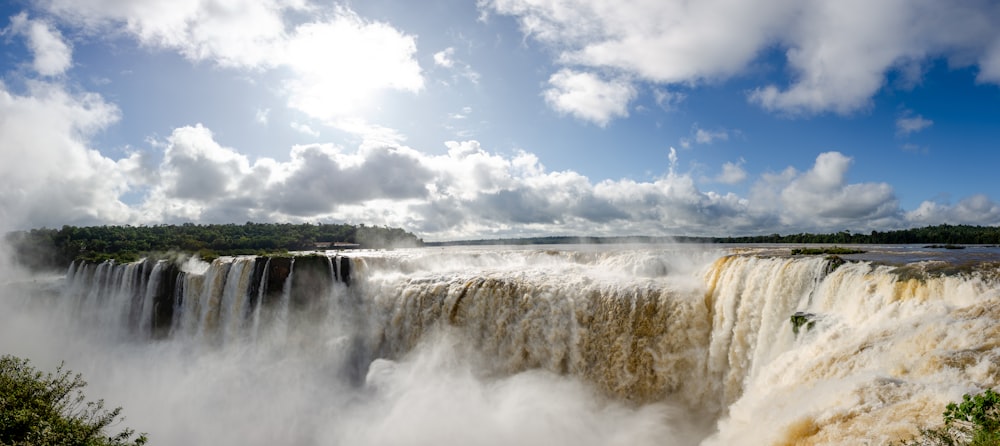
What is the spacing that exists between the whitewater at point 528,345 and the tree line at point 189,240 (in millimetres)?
9578

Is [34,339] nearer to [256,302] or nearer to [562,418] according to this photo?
[256,302]

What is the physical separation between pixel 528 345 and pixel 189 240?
55.3 metres

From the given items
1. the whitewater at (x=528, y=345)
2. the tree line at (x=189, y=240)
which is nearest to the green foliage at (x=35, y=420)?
the whitewater at (x=528, y=345)

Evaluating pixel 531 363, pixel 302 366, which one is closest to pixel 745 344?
pixel 531 363

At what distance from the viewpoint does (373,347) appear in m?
21.9

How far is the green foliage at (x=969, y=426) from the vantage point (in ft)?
17.7

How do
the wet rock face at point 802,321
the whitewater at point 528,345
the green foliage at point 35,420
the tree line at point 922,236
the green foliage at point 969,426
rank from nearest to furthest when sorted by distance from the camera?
the green foliage at point 969,426
the whitewater at point 528,345
the green foliage at point 35,420
the wet rock face at point 802,321
the tree line at point 922,236

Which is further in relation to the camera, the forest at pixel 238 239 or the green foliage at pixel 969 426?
the forest at pixel 238 239

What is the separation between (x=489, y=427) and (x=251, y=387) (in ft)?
38.4

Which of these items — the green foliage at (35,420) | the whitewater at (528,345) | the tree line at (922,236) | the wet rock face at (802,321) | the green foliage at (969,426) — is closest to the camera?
the green foliage at (969,426)

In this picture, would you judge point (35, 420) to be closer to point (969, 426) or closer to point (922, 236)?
point (969, 426)

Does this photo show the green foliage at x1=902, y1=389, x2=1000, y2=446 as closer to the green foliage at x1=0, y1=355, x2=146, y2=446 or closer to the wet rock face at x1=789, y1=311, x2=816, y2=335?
the wet rock face at x1=789, y1=311, x2=816, y2=335

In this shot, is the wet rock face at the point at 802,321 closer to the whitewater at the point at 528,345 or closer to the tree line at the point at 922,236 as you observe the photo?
the whitewater at the point at 528,345

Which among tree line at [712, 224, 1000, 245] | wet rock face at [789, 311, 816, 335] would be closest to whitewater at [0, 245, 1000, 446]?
wet rock face at [789, 311, 816, 335]
